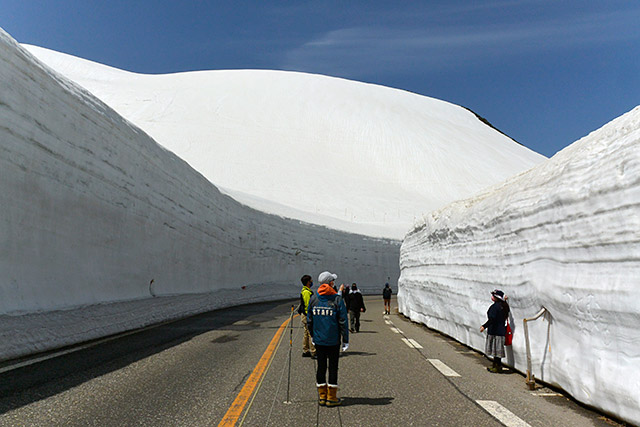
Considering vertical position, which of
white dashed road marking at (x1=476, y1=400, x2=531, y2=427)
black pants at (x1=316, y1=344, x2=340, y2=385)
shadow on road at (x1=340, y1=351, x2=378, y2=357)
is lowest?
white dashed road marking at (x1=476, y1=400, x2=531, y2=427)

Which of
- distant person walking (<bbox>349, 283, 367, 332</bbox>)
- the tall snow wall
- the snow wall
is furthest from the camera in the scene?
distant person walking (<bbox>349, 283, 367, 332</bbox>)

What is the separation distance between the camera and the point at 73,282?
11.6 m

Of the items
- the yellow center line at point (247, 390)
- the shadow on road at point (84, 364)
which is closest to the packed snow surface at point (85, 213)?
the shadow on road at point (84, 364)

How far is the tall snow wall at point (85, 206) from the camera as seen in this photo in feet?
33.1

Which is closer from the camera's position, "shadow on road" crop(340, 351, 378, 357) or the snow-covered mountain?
"shadow on road" crop(340, 351, 378, 357)

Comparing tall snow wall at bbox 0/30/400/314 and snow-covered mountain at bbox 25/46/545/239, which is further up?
snow-covered mountain at bbox 25/46/545/239

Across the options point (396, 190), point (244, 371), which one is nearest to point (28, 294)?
point (244, 371)

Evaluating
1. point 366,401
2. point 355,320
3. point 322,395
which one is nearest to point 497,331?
point 366,401

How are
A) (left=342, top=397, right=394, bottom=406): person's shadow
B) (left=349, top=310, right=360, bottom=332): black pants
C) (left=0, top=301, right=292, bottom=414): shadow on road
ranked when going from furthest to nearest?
(left=349, top=310, right=360, bottom=332): black pants → (left=0, top=301, right=292, bottom=414): shadow on road → (left=342, top=397, right=394, bottom=406): person's shadow

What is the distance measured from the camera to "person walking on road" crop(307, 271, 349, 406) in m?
5.55

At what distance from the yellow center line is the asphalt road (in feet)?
0.13

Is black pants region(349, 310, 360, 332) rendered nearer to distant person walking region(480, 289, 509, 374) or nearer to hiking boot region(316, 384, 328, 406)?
distant person walking region(480, 289, 509, 374)

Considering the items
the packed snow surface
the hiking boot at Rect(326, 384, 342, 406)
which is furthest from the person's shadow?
the packed snow surface

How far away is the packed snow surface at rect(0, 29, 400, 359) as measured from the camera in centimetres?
995
